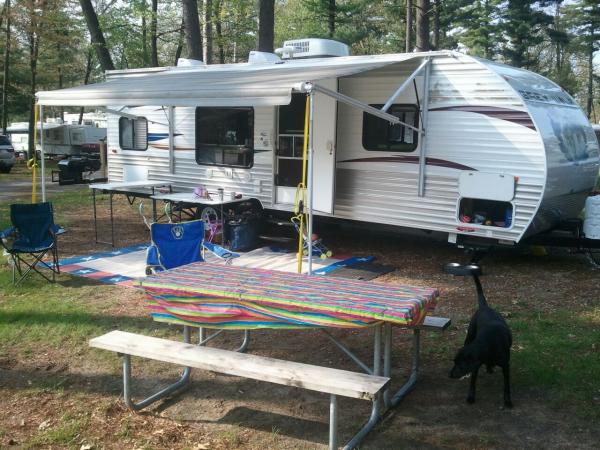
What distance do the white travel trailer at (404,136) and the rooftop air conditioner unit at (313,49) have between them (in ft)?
0.06

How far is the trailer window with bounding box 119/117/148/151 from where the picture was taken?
36.4ft

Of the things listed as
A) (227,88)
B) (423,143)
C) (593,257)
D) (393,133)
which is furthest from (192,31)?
(593,257)

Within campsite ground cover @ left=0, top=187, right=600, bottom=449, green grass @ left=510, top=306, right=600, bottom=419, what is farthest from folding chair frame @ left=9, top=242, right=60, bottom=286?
green grass @ left=510, top=306, right=600, bottom=419

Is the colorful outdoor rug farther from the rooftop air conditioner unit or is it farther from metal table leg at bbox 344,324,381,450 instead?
metal table leg at bbox 344,324,381,450

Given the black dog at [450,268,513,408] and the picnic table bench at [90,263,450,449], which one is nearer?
the picnic table bench at [90,263,450,449]

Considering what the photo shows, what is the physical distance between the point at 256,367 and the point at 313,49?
6.70 m

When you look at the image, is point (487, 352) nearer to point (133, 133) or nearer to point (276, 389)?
point (276, 389)

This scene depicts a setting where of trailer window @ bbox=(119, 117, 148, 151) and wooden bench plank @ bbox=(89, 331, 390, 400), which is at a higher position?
trailer window @ bbox=(119, 117, 148, 151)

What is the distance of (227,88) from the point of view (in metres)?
6.73

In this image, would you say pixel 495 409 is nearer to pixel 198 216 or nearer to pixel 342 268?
pixel 342 268

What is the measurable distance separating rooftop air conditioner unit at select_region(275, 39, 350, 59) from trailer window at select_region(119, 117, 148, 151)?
3.12m

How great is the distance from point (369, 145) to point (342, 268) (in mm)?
1749

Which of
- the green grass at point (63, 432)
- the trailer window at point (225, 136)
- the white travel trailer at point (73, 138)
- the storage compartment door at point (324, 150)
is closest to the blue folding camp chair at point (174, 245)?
the green grass at point (63, 432)

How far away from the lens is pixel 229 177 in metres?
9.70
